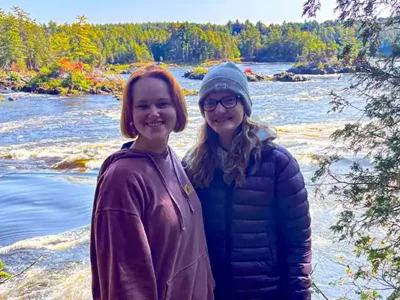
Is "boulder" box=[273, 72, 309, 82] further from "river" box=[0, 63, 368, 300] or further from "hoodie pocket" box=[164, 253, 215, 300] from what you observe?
"hoodie pocket" box=[164, 253, 215, 300]

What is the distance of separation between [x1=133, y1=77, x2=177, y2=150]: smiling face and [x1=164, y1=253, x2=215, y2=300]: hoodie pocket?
48 centimetres

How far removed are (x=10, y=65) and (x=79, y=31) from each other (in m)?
10.6

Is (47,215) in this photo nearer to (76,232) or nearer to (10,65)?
(76,232)

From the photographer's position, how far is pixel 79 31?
57.5 m

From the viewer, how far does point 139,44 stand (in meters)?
92.2

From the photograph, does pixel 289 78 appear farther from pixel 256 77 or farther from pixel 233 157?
pixel 233 157

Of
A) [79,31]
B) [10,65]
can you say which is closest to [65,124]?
[10,65]

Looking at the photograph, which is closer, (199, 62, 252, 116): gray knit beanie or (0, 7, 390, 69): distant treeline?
(199, 62, 252, 116): gray knit beanie

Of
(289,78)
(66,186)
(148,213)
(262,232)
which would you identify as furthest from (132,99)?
(289,78)

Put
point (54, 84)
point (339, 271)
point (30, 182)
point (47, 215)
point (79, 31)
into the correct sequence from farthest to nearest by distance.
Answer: point (79, 31), point (54, 84), point (30, 182), point (47, 215), point (339, 271)

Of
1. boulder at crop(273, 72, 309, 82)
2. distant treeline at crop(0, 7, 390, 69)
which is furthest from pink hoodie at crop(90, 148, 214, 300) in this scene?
distant treeline at crop(0, 7, 390, 69)

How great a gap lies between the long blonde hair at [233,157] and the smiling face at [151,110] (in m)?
0.36

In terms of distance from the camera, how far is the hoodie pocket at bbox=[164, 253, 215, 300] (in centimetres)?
170

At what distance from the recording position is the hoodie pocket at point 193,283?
1.70 m
